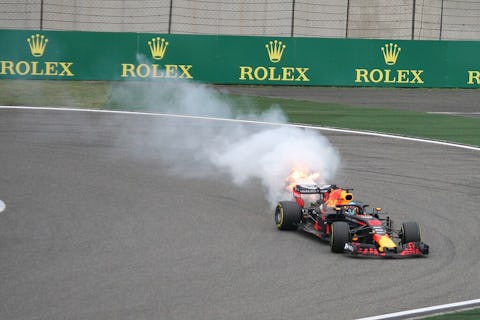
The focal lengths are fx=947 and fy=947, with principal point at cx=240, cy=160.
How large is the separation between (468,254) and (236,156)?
7.82 meters

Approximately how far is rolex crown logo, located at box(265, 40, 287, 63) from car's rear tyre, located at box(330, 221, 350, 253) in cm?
2042

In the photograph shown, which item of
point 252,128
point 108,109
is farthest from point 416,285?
point 108,109

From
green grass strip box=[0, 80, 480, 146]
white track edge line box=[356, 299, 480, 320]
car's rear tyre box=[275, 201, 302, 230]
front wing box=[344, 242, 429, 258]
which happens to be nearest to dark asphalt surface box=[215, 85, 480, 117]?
green grass strip box=[0, 80, 480, 146]

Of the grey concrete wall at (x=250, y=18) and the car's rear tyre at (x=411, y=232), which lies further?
the grey concrete wall at (x=250, y=18)

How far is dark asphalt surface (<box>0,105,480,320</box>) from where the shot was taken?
11.6 metres

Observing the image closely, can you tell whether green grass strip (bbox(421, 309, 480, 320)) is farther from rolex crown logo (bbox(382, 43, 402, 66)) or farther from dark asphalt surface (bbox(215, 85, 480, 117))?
rolex crown logo (bbox(382, 43, 402, 66))

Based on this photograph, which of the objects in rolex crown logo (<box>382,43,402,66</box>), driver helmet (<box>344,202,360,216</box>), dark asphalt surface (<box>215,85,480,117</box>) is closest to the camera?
driver helmet (<box>344,202,360,216</box>)

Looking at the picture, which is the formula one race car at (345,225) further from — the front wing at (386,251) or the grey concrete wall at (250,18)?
the grey concrete wall at (250,18)

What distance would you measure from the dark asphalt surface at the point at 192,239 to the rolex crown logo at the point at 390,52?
11.4 meters

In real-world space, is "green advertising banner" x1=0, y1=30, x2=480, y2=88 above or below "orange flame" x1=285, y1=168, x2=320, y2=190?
above

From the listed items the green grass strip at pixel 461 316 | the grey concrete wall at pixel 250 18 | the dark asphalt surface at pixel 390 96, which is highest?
the grey concrete wall at pixel 250 18

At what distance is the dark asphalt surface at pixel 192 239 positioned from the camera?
11.6 metres

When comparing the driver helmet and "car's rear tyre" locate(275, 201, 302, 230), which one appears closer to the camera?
the driver helmet

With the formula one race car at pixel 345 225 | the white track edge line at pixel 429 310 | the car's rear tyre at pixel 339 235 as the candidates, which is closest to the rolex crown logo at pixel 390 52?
the formula one race car at pixel 345 225
